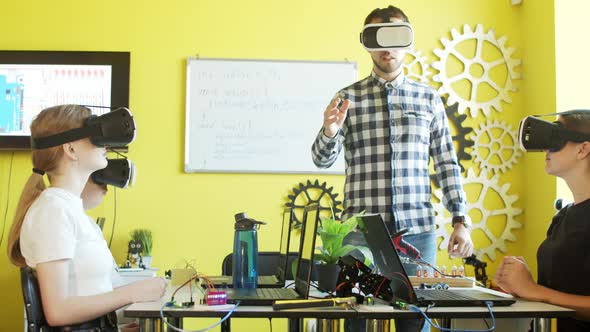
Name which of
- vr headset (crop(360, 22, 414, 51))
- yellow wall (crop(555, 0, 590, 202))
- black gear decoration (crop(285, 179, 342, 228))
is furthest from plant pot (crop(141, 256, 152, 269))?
yellow wall (crop(555, 0, 590, 202))

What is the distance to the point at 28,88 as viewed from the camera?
4043 millimetres

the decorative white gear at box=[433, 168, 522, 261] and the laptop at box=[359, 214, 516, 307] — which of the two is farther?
the decorative white gear at box=[433, 168, 522, 261]

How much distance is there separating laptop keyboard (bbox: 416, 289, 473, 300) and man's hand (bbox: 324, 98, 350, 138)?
702 mm

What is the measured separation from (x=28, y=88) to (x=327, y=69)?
6.32 ft

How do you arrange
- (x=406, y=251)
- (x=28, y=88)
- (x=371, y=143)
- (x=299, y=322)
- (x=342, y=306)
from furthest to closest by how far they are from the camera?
(x=28, y=88)
(x=371, y=143)
(x=406, y=251)
(x=299, y=322)
(x=342, y=306)

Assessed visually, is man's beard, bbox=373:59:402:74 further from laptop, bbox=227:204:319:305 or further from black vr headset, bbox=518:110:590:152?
laptop, bbox=227:204:319:305

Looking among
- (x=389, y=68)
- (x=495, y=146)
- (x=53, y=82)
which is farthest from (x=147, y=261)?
(x=495, y=146)

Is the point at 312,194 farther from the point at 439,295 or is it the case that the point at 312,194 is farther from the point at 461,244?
the point at 439,295

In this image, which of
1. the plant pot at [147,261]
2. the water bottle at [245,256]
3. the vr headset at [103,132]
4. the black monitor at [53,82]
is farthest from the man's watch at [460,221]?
the black monitor at [53,82]

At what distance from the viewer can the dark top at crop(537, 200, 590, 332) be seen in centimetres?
181

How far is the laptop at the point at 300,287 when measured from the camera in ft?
5.42

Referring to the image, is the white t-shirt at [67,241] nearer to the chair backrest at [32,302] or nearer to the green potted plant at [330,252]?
the chair backrest at [32,302]

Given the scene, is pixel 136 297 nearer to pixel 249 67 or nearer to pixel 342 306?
pixel 342 306

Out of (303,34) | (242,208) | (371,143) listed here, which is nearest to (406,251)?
(371,143)
